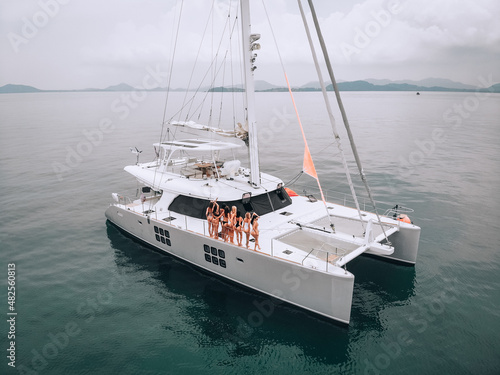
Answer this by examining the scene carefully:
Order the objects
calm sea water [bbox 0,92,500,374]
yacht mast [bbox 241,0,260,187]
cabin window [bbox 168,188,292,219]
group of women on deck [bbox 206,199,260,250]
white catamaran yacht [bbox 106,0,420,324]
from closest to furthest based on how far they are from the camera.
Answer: calm sea water [bbox 0,92,500,374] → white catamaran yacht [bbox 106,0,420,324] → group of women on deck [bbox 206,199,260,250] → yacht mast [bbox 241,0,260,187] → cabin window [bbox 168,188,292,219]

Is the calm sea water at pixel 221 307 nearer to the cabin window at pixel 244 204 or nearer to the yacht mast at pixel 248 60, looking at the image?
the cabin window at pixel 244 204

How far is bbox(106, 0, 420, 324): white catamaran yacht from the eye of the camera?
1001 centimetres

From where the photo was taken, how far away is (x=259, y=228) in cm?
1257

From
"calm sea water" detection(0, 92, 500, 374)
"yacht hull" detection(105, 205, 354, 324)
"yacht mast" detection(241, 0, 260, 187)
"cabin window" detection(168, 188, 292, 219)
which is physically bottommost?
"calm sea water" detection(0, 92, 500, 374)

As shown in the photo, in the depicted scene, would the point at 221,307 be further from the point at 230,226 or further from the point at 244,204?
the point at 244,204

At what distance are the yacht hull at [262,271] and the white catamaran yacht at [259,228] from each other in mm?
31

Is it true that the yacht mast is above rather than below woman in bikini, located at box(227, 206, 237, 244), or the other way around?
above

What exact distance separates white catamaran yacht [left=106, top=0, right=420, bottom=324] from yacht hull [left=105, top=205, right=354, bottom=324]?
31 millimetres

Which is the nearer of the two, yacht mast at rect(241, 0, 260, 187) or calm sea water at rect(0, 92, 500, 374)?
calm sea water at rect(0, 92, 500, 374)

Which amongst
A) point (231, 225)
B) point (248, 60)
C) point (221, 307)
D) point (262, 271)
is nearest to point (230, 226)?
point (231, 225)

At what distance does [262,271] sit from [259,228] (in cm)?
214

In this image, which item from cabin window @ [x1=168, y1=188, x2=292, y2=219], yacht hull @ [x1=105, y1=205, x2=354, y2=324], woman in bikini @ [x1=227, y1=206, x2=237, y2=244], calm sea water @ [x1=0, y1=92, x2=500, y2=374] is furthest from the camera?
cabin window @ [x1=168, y1=188, x2=292, y2=219]

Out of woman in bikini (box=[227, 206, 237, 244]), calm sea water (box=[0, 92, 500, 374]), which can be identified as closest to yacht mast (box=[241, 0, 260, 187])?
woman in bikini (box=[227, 206, 237, 244])

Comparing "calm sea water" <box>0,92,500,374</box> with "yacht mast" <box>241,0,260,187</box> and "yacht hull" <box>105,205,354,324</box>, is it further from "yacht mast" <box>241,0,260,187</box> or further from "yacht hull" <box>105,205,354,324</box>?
"yacht mast" <box>241,0,260,187</box>
